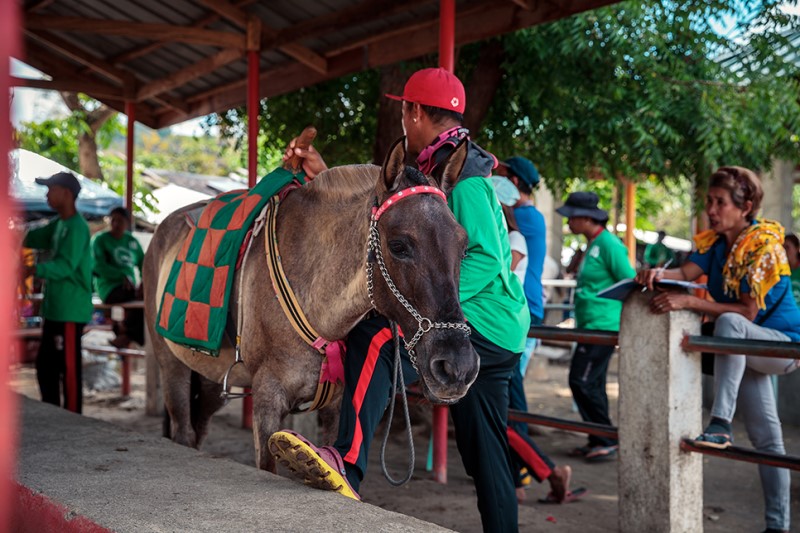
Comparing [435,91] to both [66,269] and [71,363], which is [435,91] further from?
[71,363]

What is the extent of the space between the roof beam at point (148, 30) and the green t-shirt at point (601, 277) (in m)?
3.58

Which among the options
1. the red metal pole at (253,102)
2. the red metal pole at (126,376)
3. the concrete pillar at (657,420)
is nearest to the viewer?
the concrete pillar at (657,420)

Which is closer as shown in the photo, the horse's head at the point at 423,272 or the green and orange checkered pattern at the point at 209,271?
the horse's head at the point at 423,272

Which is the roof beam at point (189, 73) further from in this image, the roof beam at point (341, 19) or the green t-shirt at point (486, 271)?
the green t-shirt at point (486, 271)

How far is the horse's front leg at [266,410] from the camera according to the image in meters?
3.25

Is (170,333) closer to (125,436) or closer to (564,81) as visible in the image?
(125,436)

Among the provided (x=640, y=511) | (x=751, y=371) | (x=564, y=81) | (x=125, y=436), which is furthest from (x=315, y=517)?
(x=564, y=81)

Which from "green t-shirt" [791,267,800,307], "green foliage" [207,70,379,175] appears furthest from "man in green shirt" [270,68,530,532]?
"green foliage" [207,70,379,175]

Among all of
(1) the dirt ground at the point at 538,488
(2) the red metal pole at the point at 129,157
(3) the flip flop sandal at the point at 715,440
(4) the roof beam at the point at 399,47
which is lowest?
(1) the dirt ground at the point at 538,488

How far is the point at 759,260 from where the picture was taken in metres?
4.07

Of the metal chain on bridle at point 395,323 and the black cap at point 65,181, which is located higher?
the black cap at point 65,181

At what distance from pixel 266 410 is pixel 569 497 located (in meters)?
2.84

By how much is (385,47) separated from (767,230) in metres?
3.93

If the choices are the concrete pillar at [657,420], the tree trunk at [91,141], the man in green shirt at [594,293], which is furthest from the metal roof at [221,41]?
the tree trunk at [91,141]
